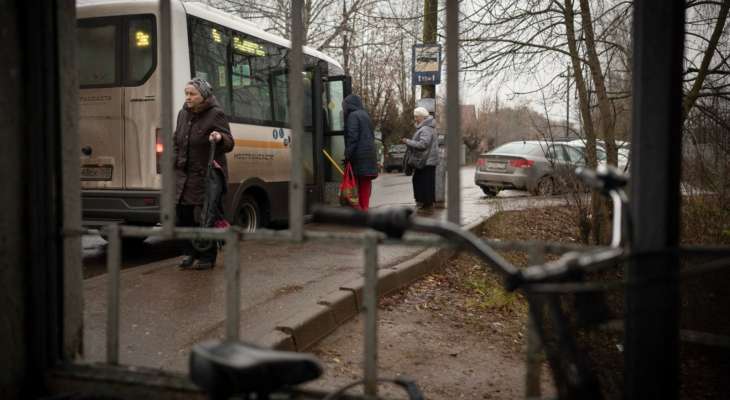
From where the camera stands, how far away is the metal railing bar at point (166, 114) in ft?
8.33

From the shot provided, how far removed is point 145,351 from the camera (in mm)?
3824

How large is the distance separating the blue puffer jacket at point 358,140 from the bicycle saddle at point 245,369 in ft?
26.5

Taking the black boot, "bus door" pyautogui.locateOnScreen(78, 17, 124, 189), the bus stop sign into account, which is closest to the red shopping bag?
the bus stop sign

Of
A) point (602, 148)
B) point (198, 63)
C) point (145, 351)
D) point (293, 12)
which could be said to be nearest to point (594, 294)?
point (293, 12)

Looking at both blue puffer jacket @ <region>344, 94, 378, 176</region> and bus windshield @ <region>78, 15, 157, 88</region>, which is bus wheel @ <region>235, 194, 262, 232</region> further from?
bus windshield @ <region>78, 15, 157, 88</region>

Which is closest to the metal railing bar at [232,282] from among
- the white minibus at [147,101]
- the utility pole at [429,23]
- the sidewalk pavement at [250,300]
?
the sidewalk pavement at [250,300]

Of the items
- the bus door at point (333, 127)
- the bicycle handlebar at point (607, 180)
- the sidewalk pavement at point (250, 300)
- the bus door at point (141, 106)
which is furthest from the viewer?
the bus door at point (333, 127)

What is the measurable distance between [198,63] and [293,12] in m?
5.78

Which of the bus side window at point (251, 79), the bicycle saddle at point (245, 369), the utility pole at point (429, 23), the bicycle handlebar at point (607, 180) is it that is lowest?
the bicycle saddle at point (245, 369)

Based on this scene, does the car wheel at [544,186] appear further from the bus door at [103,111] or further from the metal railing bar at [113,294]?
the metal railing bar at [113,294]

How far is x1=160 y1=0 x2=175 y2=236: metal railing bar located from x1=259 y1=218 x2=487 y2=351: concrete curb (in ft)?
4.60

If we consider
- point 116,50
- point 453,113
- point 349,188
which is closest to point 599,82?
point 349,188

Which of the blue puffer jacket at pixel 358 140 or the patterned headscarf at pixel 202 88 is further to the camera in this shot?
the blue puffer jacket at pixel 358 140

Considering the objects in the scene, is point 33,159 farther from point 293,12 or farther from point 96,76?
point 96,76
